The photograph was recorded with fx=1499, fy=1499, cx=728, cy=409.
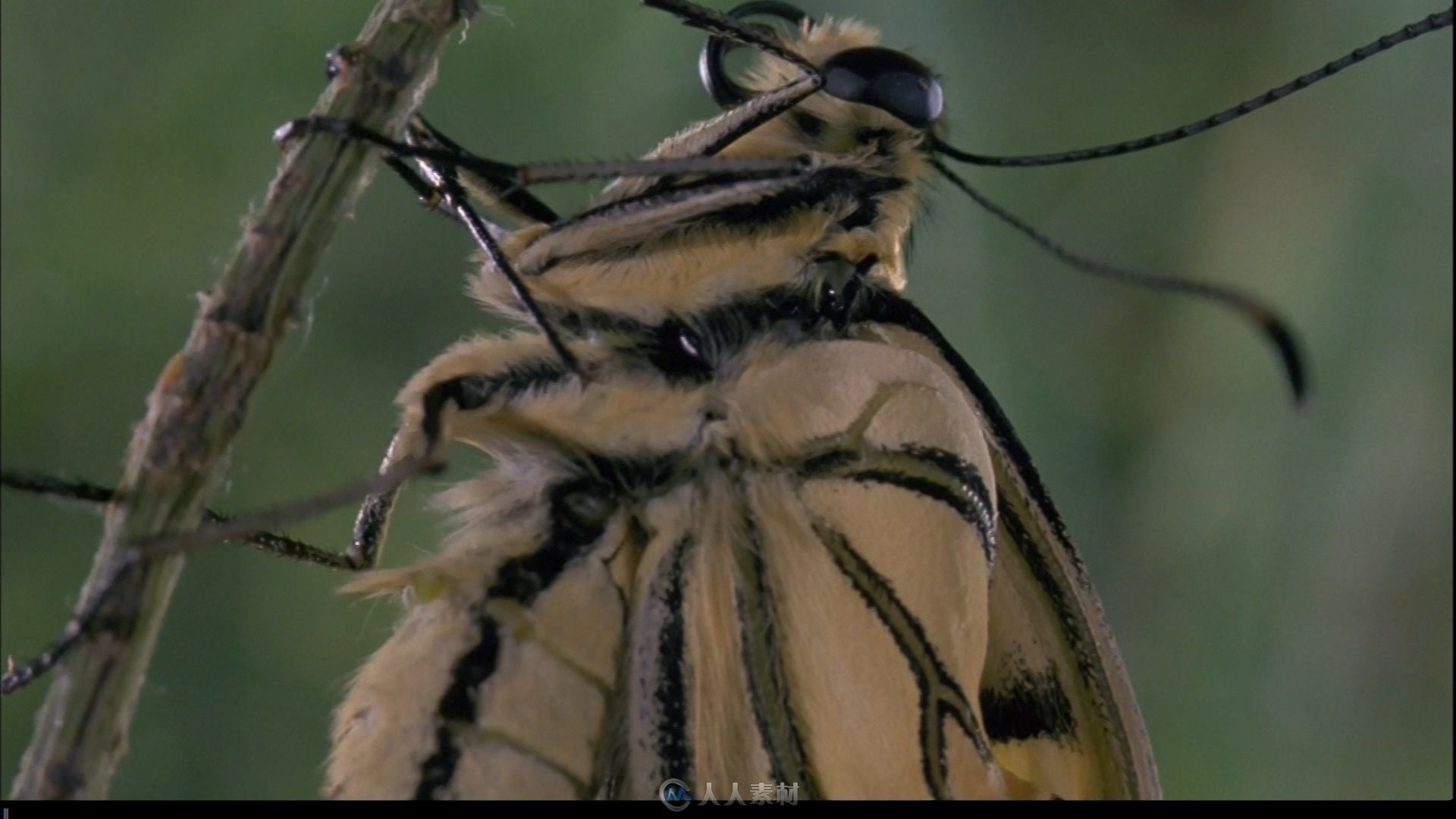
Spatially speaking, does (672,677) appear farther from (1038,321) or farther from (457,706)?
(1038,321)

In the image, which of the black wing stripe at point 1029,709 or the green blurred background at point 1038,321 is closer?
the black wing stripe at point 1029,709

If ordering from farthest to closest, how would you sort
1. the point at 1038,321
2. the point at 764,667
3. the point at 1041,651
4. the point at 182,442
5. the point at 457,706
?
1. the point at 1038,321
2. the point at 1041,651
3. the point at 764,667
4. the point at 457,706
5. the point at 182,442

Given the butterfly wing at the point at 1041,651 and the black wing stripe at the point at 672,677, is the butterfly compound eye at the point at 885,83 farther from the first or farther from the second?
the black wing stripe at the point at 672,677

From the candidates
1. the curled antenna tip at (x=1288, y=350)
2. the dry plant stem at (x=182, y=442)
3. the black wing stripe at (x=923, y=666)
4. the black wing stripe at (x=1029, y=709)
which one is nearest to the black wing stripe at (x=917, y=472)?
the black wing stripe at (x=923, y=666)

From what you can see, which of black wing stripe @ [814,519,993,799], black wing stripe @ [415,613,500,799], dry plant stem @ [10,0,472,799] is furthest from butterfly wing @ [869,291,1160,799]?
dry plant stem @ [10,0,472,799]

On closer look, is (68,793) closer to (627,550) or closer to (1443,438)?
(627,550)

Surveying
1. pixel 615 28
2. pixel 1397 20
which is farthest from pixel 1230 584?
pixel 615 28

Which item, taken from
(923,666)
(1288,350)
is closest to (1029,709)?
(923,666)
